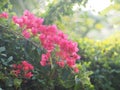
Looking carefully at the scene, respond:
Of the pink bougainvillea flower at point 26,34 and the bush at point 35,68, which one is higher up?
the pink bougainvillea flower at point 26,34

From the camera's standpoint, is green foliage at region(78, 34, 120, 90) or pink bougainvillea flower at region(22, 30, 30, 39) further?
green foliage at region(78, 34, 120, 90)

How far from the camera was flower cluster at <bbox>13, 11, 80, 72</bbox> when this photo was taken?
2.86 meters

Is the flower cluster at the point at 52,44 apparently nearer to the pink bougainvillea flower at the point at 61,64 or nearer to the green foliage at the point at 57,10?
the pink bougainvillea flower at the point at 61,64

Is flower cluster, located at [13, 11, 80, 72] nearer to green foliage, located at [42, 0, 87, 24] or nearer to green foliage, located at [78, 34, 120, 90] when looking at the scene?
→ green foliage, located at [78, 34, 120, 90]

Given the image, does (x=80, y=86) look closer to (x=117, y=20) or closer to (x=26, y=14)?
(x=26, y=14)

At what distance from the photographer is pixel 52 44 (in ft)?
9.47

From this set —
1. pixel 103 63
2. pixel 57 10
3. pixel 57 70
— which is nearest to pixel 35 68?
pixel 57 70

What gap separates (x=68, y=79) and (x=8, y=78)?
0.63 metres

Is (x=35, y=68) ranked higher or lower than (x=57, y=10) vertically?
lower

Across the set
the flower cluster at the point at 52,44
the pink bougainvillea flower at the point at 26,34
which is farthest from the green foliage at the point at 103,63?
the pink bougainvillea flower at the point at 26,34

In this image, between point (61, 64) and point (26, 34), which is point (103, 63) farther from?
point (26, 34)

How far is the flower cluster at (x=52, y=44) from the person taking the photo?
286cm

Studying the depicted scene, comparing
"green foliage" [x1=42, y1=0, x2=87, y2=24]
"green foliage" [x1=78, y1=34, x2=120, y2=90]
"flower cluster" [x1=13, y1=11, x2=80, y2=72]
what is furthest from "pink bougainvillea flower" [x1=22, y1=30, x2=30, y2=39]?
"green foliage" [x1=42, y1=0, x2=87, y2=24]

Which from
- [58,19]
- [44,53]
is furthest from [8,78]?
[58,19]
